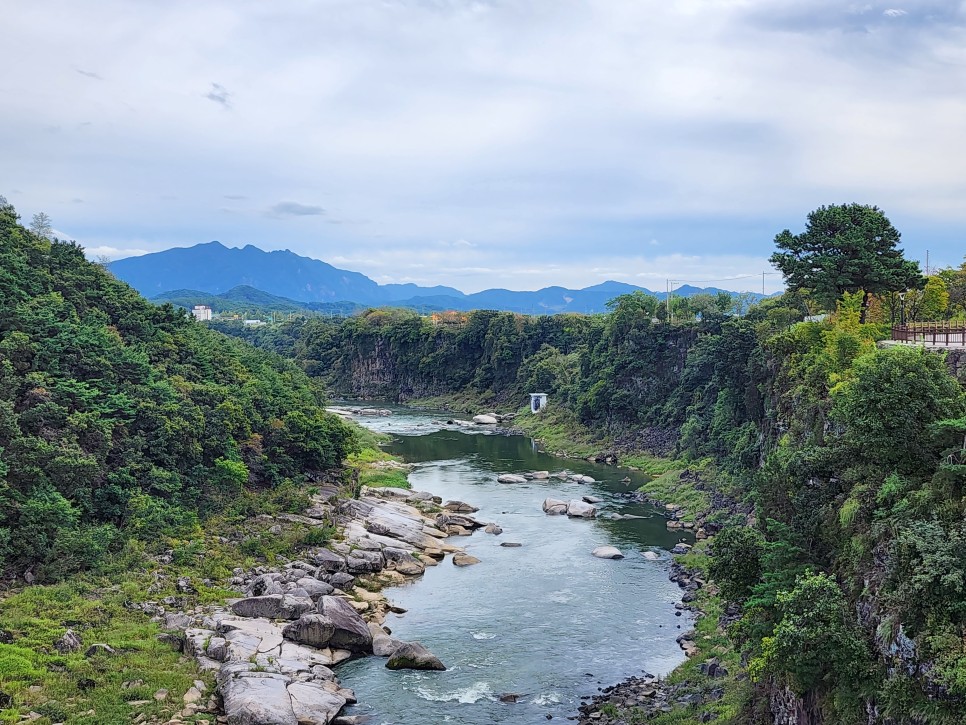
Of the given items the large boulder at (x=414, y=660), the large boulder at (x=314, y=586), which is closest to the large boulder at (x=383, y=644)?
the large boulder at (x=414, y=660)

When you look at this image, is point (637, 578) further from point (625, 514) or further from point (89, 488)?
point (89, 488)

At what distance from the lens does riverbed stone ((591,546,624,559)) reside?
40.0 metres

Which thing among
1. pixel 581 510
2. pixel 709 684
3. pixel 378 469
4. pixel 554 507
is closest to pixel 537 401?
pixel 378 469

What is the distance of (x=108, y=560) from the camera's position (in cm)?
3238

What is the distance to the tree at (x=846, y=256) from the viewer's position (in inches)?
1636

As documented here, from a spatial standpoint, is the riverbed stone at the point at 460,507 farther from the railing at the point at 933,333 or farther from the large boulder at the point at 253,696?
the railing at the point at 933,333

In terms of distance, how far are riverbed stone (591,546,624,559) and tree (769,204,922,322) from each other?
16.9 meters

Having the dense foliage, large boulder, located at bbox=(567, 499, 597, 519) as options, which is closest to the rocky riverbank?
the dense foliage

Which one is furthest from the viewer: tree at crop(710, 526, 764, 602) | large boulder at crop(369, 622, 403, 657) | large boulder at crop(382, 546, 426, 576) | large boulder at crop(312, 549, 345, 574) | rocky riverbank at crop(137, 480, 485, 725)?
large boulder at crop(382, 546, 426, 576)

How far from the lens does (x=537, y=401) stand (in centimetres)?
9462

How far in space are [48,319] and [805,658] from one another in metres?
36.1

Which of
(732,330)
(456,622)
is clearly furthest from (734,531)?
(732,330)

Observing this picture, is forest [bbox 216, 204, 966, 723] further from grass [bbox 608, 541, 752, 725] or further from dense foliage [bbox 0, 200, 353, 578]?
dense foliage [bbox 0, 200, 353, 578]

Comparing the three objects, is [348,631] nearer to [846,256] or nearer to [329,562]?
[329,562]
